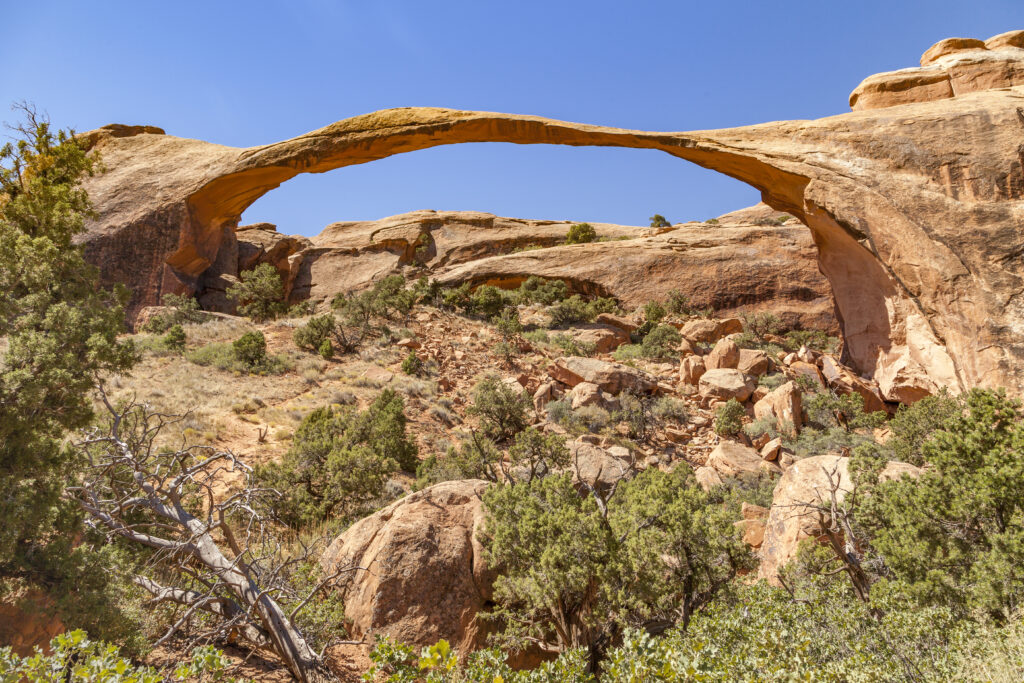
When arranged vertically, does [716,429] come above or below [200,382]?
below

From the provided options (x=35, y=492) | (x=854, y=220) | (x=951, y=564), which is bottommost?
(x=951, y=564)

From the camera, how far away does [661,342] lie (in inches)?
682

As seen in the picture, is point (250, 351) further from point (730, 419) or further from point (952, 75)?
point (952, 75)

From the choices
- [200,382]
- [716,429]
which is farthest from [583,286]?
[200,382]

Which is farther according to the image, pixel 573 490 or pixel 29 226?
pixel 29 226

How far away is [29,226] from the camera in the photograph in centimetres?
641

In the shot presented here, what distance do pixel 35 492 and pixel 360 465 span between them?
444 cm

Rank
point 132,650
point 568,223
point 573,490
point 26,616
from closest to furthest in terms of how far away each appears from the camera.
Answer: point 26,616, point 132,650, point 573,490, point 568,223

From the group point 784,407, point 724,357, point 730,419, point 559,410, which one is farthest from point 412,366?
point 784,407

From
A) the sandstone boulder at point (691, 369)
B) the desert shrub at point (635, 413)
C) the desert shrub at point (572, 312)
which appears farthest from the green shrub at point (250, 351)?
the sandstone boulder at point (691, 369)

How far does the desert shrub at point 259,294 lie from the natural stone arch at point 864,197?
2.85 metres

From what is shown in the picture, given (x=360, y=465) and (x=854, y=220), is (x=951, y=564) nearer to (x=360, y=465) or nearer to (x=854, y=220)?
(x=360, y=465)

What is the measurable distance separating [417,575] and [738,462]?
7.65 meters

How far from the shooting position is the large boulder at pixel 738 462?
33.6 ft
